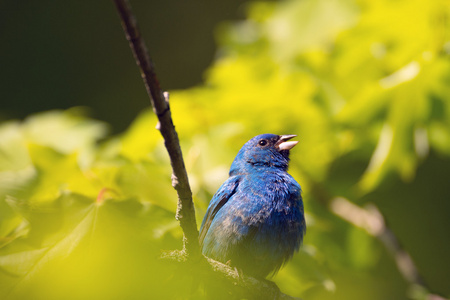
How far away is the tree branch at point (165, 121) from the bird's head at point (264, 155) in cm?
42

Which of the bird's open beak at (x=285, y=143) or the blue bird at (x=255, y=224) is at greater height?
the bird's open beak at (x=285, y=143)

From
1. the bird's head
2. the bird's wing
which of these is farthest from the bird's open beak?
the bird's wing

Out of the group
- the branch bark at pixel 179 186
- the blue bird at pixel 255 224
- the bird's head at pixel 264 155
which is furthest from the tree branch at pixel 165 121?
the bird's head at pixel 264 155

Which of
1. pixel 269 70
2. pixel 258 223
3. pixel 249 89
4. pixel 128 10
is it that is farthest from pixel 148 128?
pixel 128 10

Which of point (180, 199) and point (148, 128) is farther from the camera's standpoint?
point (148, 128)

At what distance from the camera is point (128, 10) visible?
1.60ft

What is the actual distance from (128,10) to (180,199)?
1.06 feet

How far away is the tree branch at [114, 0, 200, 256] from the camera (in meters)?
0.50

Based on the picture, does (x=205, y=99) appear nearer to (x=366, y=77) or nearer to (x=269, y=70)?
(x=269, y=70)

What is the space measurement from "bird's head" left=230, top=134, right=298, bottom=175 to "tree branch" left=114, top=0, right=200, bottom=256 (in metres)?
0.42

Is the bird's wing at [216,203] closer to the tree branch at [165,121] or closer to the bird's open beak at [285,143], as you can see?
the bird's open beak at [285,143]

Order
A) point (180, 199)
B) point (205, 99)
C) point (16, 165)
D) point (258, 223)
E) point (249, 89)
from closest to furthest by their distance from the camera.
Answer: point (180, 199), point (258, 223), point (16, 165), point (249, 89), point (205, 99)

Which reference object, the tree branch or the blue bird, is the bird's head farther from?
the tree branch

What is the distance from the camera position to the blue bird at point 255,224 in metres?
1.02
